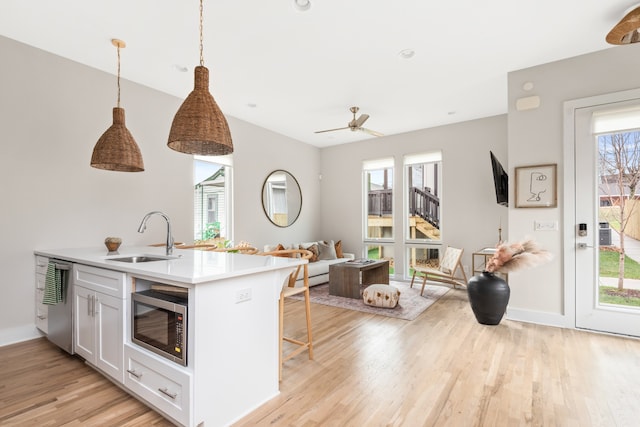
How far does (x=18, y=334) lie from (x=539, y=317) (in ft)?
18.0

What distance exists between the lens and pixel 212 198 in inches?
203

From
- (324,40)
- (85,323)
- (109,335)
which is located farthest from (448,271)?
(85,323)

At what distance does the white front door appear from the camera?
130 inches

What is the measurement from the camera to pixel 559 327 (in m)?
3.45

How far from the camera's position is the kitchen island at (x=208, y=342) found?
1669mm

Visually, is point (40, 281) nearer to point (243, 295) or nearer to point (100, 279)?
point (100, 279)

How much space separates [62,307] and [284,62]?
3187mm

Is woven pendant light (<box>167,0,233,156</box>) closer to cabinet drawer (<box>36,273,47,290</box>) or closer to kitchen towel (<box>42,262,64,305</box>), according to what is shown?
kitchen towel (<box>42,262,64,305</box>)

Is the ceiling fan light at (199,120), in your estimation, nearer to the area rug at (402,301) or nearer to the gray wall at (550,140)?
the area rug at (402,301)

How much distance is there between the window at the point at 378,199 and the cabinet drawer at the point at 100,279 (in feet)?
17.2

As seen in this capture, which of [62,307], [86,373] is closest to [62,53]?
[62,307]

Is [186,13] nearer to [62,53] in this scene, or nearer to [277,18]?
[277,18]

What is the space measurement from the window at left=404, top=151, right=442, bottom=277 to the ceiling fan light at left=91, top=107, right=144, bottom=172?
16.1ft

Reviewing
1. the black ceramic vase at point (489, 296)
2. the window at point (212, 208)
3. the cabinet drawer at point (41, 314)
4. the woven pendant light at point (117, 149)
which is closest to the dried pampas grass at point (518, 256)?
the black ceramic vase at point (489, 296)
